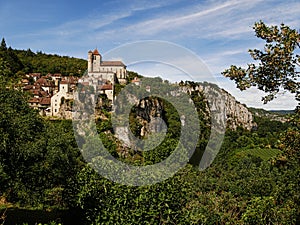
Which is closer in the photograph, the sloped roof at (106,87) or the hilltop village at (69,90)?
the sloped roof at (106,87)

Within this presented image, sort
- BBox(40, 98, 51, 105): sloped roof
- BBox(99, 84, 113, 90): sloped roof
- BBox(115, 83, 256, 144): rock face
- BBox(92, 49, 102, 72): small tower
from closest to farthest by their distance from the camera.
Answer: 1. BBox(115, 83, 256, 144): rock face
2. BBox(99, 84, 113, 90): sloped roof
3. BBox(40, 98, 51, 105): sloped roof
4. BBox(92, 49, 102, 72): small tower

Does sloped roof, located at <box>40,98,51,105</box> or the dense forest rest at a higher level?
sloped roof, located at <box>40,98,51,105</box>

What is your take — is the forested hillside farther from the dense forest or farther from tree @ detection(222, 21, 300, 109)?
tree @ detection(222, 21, 300, 109)

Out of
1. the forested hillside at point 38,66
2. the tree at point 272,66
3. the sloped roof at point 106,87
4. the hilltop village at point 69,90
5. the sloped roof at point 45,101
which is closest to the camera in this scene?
the tree at point 272,66

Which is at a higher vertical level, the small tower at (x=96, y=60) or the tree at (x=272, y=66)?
the small tower at (x=96, y=60)

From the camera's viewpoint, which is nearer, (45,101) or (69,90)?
(69,90)

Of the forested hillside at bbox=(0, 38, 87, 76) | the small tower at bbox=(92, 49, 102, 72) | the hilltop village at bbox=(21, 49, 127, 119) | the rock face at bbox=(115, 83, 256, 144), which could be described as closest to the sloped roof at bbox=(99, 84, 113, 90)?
the hilltop village at bbox=(21, 49, 127, 119)

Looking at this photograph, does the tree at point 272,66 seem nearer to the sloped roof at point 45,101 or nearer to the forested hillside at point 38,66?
the sloped roof at point 45,101

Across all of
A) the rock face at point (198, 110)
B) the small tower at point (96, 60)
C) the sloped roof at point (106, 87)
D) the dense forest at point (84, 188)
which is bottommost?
the dense forest at point (84, 188)

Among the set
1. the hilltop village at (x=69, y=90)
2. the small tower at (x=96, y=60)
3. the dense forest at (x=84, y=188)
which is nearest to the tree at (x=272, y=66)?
the dense forest at (x=84, y=188)

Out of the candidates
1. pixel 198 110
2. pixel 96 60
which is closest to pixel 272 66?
pixel 198 110

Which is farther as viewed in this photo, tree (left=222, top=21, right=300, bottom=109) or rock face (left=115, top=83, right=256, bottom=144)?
rock face (left=115, top=83, right=256, bottom=144)

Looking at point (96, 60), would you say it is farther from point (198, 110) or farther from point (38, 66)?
point (198, 110)

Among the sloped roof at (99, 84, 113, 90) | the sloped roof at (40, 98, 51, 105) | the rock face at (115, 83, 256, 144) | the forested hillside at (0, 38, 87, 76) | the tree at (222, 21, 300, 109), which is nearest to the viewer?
the tree at (222, 21, 300, 109)
